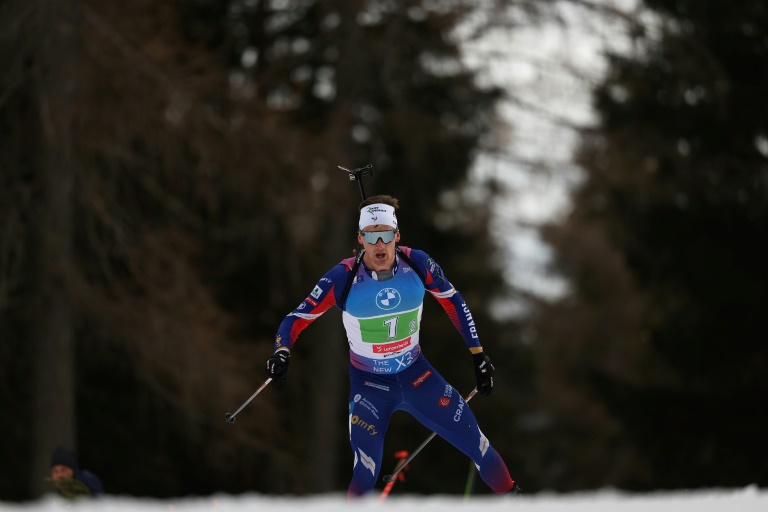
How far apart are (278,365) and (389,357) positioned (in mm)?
781

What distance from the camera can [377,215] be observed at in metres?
6.79

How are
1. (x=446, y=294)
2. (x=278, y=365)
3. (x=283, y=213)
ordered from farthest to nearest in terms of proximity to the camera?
(x=283, y=213)
(x=446, y=294)
(x=278, y=365)

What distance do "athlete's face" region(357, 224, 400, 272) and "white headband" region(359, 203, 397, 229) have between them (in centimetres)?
2

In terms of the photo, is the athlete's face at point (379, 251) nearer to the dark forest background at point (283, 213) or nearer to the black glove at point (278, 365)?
the black glove at point (278, 365)

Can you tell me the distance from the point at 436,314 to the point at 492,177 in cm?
306

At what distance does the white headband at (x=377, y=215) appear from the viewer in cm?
679

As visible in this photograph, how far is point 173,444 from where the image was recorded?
709 inches

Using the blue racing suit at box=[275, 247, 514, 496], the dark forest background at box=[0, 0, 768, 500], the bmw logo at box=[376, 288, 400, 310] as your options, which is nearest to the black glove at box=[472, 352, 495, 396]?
the blue racing suit at box=[275, 247, 514, 496]

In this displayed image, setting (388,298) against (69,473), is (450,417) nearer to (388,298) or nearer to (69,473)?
(388,298)

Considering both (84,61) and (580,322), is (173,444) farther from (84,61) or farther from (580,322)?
(580,322)

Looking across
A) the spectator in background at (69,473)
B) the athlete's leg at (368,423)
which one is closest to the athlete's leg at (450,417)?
the athlete's leg at (368,423)

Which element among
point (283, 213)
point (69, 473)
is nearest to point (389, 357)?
point (69, 473)

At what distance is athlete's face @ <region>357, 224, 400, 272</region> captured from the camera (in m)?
6.78

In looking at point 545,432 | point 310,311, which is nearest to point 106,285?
point 310,311
